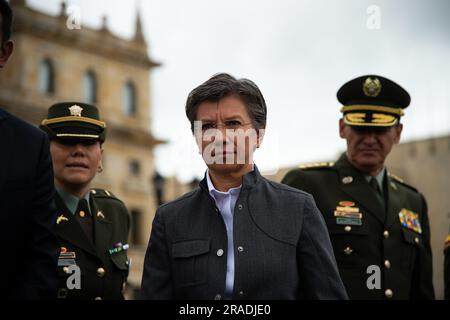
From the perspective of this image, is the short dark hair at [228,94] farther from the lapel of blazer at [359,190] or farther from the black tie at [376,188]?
the black tie at [376,188]

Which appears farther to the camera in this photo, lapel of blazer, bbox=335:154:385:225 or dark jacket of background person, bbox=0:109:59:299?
lapel of blazer, bbox=335:154:385:225

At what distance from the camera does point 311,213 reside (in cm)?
388

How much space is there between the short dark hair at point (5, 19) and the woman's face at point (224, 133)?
3.02ft

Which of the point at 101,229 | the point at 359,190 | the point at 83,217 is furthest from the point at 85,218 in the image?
the point at 359,190

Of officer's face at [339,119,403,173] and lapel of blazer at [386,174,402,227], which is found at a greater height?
officer's face at [339,119,403,173]

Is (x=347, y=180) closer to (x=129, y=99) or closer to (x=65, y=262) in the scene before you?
(x=65, y=262)

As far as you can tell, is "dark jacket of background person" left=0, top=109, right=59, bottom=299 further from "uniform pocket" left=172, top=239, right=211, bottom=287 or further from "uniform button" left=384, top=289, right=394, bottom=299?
"uniform button" left=384, top=289, right=394, bottom=299

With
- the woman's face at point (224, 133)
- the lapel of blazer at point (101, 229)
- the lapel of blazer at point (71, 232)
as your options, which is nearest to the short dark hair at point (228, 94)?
the woman's face at point (224, 133)

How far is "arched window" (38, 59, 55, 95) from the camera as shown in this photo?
136ft

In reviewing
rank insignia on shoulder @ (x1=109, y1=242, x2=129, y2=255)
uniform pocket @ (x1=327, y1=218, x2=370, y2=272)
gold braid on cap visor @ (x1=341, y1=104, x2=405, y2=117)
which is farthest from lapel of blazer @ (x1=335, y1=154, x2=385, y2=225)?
rank insignia on shoulder @ (x1=109, y1=242, x2=129, y2=255)

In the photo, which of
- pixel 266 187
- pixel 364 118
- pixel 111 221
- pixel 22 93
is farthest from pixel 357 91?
pixel 22 93

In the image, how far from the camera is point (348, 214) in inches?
229

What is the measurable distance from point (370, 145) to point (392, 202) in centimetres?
43

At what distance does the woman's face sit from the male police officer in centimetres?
187
